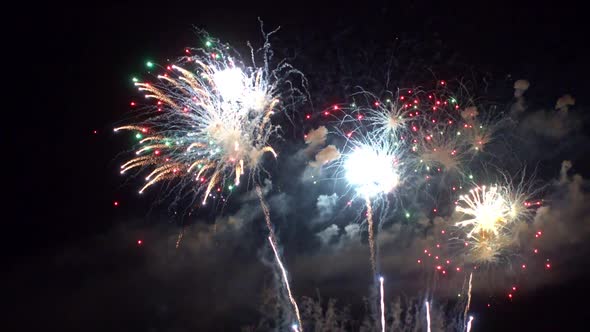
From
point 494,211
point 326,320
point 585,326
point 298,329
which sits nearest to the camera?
point 494,211

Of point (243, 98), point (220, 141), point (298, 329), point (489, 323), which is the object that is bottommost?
point (298, 329)

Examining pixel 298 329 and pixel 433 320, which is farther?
pixel 433 320

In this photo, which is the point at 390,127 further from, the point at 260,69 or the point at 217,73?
the point at 217,73

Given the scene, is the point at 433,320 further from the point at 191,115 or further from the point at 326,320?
the point at 191,115

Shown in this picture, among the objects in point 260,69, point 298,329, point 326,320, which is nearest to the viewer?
point 260,69

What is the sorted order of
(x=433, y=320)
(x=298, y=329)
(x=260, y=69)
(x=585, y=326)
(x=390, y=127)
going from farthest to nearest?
(x=585, y=326) < (x=433, y=320) < (x=298, y=329) < (x=390, y=127) < (x=260, y=69)

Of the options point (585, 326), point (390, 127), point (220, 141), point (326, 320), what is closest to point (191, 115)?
point (220, 141)

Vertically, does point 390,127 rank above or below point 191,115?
above

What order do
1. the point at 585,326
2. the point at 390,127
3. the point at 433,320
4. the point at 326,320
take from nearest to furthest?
the point at 390,127, the point at 433,320, the point at 326,320, the point at 585,326

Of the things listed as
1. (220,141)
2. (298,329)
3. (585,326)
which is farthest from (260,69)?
(585,326)
